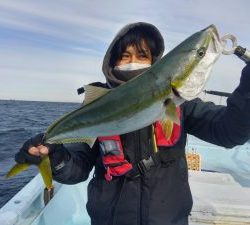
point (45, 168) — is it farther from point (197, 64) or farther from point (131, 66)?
point (197, 64)

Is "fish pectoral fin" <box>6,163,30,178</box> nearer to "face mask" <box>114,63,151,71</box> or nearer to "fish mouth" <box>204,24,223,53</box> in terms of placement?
"face mask" <box>114,63,151,71</box>

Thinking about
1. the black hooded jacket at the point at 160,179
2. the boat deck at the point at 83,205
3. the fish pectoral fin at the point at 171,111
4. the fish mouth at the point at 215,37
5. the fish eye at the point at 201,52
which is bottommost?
the boat deck at the point at 83,205

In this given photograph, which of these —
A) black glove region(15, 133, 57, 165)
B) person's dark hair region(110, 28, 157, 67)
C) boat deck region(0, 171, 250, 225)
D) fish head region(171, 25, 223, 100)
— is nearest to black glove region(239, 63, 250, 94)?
fish head region(171, 25, 223, 100)

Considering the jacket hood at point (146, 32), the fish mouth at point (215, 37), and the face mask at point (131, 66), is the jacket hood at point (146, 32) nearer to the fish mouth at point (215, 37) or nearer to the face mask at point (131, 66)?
the face mask at point (131, 66)

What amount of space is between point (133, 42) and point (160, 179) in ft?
4.23

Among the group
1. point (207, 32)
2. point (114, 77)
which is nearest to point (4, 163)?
point (114, 77)

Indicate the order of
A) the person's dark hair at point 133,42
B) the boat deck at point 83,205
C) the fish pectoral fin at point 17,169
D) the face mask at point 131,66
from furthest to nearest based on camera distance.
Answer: the boat deck at point 83,205, the person's dark hair at point 133,42, the face mask at point 131,66, the fish pectoral fin at point 17,169

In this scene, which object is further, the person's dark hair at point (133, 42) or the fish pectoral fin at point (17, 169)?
the person's dark hair at point (133, 42)

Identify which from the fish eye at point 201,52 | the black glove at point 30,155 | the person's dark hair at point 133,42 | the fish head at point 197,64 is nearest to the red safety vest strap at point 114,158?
the black glove at point 30,155

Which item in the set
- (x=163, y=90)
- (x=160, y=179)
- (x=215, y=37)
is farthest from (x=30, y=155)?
(x=215, y=37)

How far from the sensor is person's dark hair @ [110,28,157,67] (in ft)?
12.0

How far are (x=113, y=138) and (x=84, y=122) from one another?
53 centimetres

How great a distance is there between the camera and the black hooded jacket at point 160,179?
3.24m

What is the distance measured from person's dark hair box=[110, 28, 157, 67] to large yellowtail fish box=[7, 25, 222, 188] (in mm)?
876
